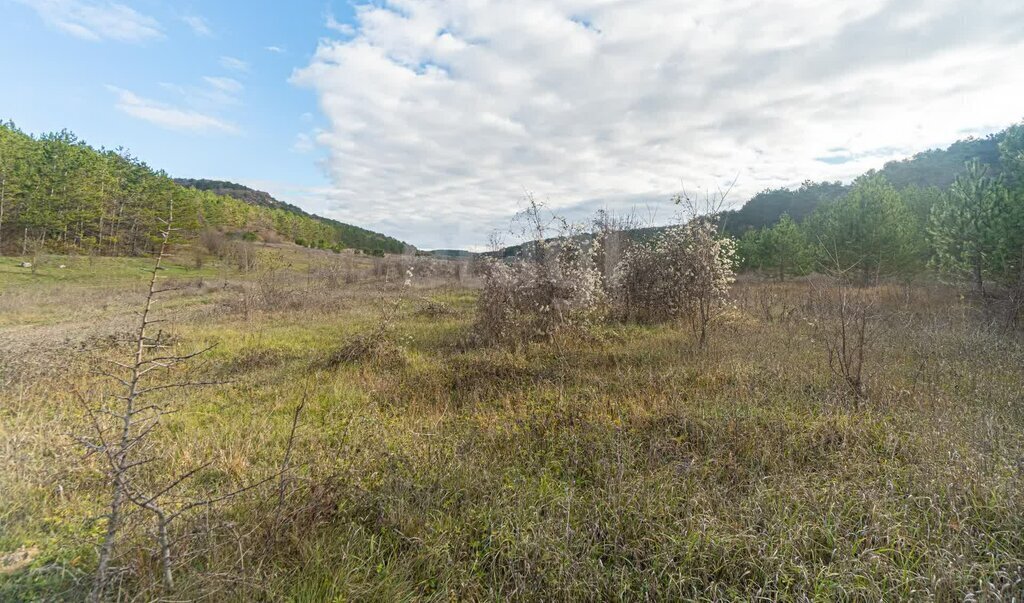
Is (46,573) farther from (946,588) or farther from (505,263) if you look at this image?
(505,263)

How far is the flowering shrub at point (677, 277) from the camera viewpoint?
10531 millimetres

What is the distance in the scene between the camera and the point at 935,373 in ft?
19.3

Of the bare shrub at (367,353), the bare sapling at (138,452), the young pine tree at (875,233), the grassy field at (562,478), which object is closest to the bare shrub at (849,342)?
the grassy field at (562,478)

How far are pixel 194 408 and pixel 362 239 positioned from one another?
95356 millimetres

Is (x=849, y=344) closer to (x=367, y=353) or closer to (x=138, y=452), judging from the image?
(x=367, y=353)

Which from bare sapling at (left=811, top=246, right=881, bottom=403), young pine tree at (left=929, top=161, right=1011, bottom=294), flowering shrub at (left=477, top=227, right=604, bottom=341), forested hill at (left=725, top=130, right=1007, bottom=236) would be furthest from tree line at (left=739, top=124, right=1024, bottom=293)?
forested hill at (left=725, top=130, right=1007, bottom=236)

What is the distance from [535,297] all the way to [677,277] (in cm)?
439

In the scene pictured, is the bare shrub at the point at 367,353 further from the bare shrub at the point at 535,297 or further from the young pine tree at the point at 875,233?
the young pine tree at the point at 875,233

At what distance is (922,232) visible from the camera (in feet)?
71.6

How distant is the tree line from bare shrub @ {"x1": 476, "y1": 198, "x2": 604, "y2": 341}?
5295mm

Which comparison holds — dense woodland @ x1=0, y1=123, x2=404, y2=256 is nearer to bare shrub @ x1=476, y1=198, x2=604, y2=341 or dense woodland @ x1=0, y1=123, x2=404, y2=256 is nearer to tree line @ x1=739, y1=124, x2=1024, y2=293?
bare shrub @ x1=476, y1=198, x2=604, y2=341

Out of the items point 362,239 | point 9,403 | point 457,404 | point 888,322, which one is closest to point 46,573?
point 457,404

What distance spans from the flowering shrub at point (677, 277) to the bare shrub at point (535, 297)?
68.0 inches

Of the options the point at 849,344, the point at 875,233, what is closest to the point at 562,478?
the point at 849,344
